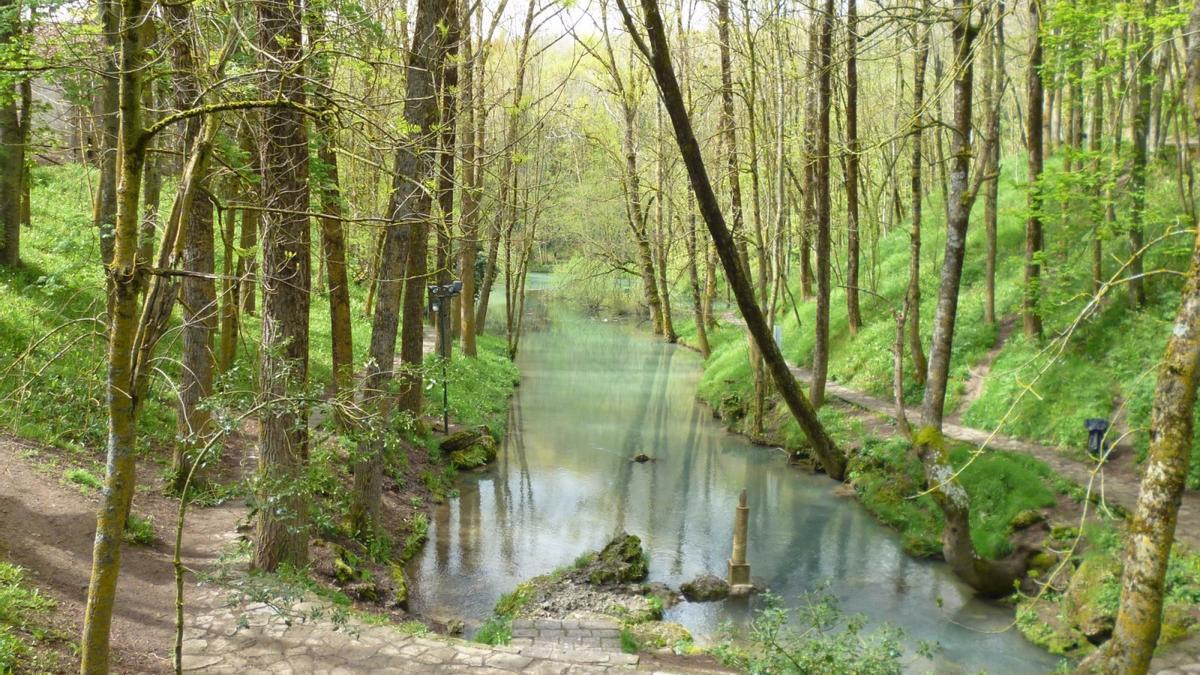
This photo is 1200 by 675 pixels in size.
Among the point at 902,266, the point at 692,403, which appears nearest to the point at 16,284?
the point at 692,403

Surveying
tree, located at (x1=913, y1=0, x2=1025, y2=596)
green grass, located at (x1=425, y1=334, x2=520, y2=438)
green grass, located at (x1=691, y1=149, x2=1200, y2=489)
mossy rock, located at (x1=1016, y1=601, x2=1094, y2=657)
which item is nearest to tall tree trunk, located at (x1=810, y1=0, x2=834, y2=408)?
green grass, located at (x1=691, y1=149, x2=1200, y2=489)

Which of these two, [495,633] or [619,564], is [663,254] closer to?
[619,564]

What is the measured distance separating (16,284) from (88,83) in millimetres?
4815

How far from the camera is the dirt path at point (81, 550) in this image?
666 cm

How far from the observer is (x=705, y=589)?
11.1 meters

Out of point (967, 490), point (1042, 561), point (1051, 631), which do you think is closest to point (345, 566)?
point (1051, 631)

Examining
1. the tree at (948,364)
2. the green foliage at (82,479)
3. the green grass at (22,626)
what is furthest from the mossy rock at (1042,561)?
the green foliage at (82,479)

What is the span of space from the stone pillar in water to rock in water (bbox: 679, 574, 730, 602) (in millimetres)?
180

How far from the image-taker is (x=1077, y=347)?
50.6ft

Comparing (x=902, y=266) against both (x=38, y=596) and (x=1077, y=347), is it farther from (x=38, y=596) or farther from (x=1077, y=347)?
(x=38, y=596)

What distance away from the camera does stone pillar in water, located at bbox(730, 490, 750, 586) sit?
11406 mm

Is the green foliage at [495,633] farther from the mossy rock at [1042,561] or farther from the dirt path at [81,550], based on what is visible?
the mossy rock at [1042,561]

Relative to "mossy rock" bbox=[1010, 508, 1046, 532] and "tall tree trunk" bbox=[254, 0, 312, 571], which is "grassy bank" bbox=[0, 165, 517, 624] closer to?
"tall tree trunk" bbox=[254, 0, 312, 571]

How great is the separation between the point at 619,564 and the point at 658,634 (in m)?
2.31
